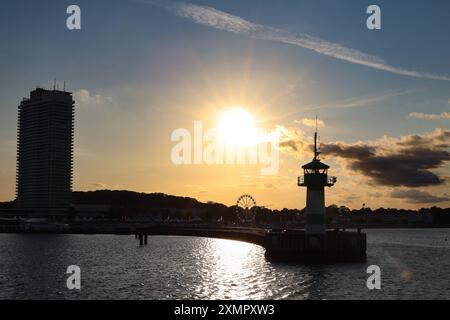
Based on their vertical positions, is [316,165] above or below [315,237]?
above

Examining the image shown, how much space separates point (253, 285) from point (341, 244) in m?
25.3

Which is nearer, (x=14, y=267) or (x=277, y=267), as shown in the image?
(x=277, y=267)

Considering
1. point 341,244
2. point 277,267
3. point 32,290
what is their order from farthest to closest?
point 341,244
point 277,267
point 32,290

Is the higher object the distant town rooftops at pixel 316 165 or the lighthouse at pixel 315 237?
the distant town rooftops at pixel 316 165

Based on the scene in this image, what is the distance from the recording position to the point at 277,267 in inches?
3014

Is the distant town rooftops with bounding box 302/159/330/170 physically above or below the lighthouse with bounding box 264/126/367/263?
above

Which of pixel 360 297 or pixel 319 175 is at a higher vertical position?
pixel 319 175
